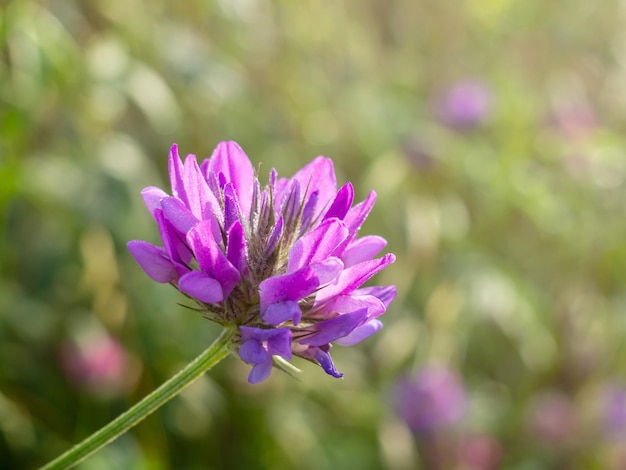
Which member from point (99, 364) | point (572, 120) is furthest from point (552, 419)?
point (99, 364)

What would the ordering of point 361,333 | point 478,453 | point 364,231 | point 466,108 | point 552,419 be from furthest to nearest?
1. point 466,108
2. point 364,231
3. point 552,419
4. point 478,453
5. point 361,333

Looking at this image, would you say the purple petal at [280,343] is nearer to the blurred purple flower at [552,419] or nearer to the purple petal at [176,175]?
the purple petal at [176,175]

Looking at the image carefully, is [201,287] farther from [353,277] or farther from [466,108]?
[466,108]

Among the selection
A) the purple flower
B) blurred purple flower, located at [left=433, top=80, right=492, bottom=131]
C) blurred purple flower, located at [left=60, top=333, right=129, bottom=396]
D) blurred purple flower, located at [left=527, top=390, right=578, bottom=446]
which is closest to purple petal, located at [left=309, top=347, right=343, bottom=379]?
the purple flower

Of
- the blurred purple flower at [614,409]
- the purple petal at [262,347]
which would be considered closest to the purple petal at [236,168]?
the purple petal at [262,347]

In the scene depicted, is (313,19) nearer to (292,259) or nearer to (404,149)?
(404,149)

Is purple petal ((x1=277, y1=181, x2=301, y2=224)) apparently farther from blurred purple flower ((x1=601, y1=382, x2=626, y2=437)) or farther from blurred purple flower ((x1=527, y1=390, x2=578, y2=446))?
blurred purple flower ((x1=601, y1=382, x2=626, y2=437))
